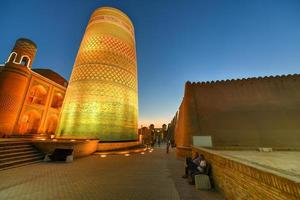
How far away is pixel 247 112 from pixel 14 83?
21.8 metres

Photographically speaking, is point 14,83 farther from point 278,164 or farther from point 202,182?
point 278,164

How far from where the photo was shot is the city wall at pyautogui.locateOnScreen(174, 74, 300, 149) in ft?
27.9

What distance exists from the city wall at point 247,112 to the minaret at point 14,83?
17614 mm

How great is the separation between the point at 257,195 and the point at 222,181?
4.25 ft

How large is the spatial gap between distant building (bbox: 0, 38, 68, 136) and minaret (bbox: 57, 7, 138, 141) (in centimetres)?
659

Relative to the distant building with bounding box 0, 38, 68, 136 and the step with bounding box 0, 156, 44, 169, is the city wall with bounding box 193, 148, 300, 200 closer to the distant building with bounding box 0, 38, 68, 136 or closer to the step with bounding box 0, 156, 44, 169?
the step with bounding box 0, 156, 44, 169

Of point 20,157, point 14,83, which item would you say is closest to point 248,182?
point 20,157

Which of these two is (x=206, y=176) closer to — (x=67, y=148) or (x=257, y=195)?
(x=257, y=195)

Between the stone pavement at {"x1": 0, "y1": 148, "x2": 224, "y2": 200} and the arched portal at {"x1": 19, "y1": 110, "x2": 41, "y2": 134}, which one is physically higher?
the arched portal at {"x1": 19, "y1": 110, "x2": 41, "y2": 134}

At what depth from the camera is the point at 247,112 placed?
913 centimetres

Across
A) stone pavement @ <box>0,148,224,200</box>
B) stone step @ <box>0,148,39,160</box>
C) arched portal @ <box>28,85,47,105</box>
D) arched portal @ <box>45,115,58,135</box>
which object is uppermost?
arched portal @ <box>28,85,47,105</box>

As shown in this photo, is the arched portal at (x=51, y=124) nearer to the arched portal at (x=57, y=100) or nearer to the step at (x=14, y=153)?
the arched portal at (x=57, y=100)

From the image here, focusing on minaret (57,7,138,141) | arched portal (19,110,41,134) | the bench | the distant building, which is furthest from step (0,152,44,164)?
arched portal (19,110,41,134)

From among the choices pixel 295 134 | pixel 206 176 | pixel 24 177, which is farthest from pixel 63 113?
pixel 295 134
